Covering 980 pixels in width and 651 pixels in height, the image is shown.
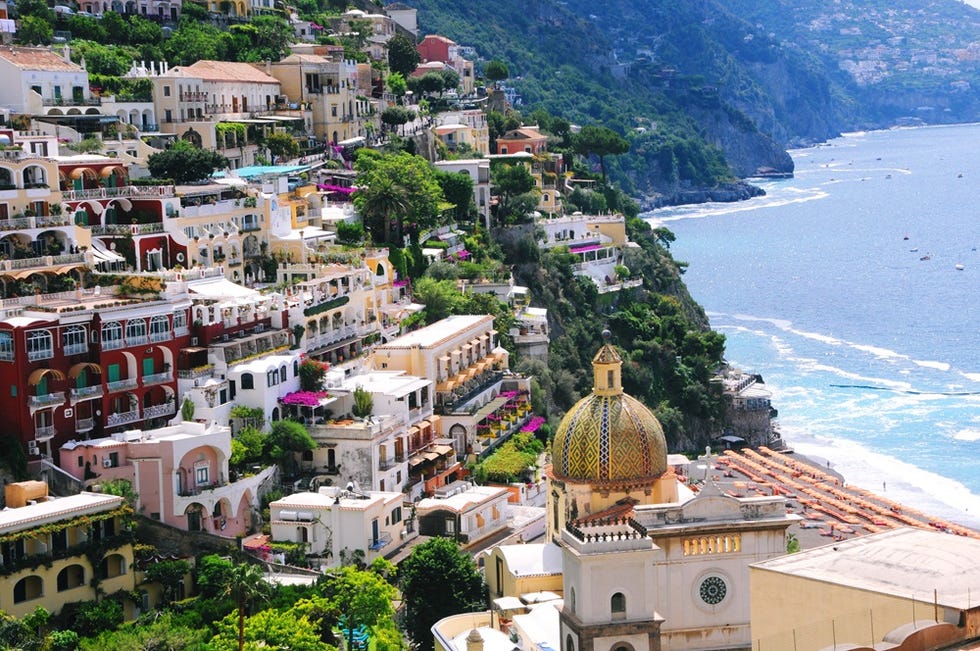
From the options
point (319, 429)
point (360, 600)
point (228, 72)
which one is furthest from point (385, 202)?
point (360, 600)

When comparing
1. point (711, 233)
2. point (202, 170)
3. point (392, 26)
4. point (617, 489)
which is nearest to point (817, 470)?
point (202, 170)

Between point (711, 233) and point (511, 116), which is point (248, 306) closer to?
point (511, 116)

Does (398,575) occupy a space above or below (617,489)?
below

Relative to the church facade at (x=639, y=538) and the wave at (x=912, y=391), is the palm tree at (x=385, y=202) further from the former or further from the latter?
the wave at (x=912, y=391)

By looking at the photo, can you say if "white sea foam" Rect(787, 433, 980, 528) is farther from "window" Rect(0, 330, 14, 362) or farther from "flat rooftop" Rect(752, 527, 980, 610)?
"flat rooftop" Rect(752, 527, 980, 610)

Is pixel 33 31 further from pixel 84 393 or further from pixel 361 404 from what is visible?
pixel 84 393

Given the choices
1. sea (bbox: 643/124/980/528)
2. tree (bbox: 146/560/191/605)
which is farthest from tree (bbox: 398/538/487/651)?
sea (bbox: 643/124/980/528)
